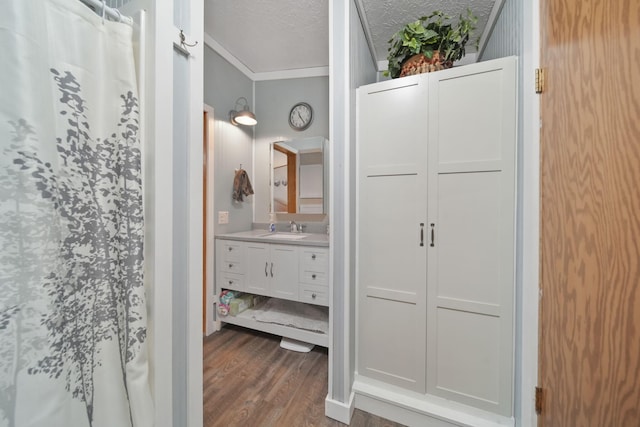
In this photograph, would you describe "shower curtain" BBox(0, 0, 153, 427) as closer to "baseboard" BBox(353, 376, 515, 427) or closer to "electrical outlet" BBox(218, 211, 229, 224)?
"baseboard" BBox(353, 376, 515, 427)

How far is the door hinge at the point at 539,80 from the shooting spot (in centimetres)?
109

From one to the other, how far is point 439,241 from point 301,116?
79.4 inches

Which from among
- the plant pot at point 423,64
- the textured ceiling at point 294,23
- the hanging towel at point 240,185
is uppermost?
the textured ceiling at point 294,23

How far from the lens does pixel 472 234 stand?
4.44ft

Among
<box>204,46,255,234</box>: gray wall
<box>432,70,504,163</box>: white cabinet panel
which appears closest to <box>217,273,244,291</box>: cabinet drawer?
<box>204,46,255,234</box>: gray wall

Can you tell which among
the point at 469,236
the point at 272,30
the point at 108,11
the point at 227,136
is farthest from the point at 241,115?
the point at 469,236

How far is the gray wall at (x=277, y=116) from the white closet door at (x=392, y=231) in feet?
3.77

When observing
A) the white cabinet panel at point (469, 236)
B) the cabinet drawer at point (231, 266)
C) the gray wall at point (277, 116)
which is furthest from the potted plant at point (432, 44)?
the cabinet drawer at point (231, 266)

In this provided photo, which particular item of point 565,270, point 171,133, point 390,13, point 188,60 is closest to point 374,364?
point 565,270

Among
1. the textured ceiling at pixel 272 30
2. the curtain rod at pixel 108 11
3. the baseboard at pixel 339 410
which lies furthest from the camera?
the textured ceiling at pixel 272 30

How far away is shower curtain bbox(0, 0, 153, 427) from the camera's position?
0.49 meters

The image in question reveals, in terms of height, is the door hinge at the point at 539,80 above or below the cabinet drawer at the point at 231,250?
above

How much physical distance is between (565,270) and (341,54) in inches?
60.1

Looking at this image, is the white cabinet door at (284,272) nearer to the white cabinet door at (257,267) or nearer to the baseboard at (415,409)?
the white cabinet door at (257,267)
